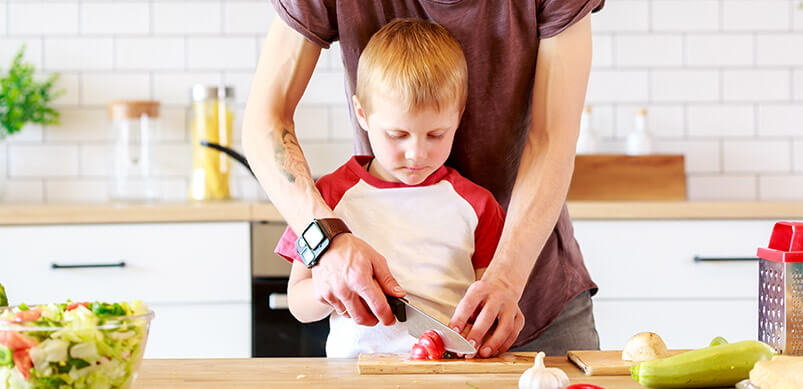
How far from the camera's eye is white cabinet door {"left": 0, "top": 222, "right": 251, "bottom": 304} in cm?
228

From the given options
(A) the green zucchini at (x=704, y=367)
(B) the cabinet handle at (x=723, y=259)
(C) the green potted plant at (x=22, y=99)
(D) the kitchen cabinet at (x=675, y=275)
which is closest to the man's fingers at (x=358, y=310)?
(A) the green zucchini at (x=704, y=367)

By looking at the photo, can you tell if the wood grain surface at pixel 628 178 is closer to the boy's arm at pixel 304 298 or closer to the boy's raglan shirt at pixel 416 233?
the boy's raglan shirt at pixel 416 233

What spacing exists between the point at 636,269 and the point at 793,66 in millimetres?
1082

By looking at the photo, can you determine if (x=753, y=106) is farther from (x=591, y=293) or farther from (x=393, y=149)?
(x=393, y=149)

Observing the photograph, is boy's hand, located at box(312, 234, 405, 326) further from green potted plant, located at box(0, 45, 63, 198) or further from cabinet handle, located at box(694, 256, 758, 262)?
green potted plant, located at box(0, 45, 63, 198)

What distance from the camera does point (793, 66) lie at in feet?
9.48

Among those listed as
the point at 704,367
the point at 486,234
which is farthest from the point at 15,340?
the point at 486,234

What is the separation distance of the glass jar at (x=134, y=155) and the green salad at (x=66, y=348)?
205 centimetres

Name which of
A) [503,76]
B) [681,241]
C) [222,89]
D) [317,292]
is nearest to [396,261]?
[317,292]

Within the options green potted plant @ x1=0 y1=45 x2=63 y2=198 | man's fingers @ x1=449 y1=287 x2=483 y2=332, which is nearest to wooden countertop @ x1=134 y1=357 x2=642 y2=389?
man's fingers @ x1=449 y1=287 x2=483 y2=332

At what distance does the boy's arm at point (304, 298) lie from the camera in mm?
1312

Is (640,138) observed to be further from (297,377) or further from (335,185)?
(297,377)

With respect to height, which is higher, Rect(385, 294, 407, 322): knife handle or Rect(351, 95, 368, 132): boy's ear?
Rect(351, 95, 368, 132): boy's ear

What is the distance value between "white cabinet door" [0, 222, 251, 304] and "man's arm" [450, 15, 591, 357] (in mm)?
1144
